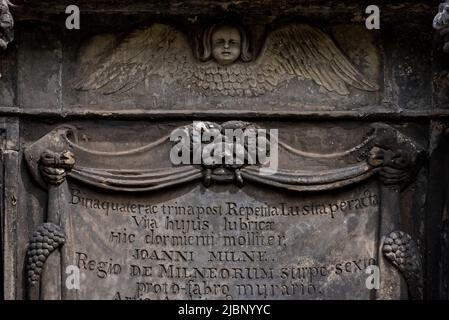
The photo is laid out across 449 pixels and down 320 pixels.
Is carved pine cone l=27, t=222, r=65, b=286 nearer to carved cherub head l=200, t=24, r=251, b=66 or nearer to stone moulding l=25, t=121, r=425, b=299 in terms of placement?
stone moulding l=25, t=121, r=425, b=299

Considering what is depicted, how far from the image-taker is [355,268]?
37.6 feet

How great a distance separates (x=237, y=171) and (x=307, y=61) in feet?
2.73

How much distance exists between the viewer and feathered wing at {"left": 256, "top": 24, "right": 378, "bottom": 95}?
38.3 ft

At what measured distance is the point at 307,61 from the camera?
11.7 m

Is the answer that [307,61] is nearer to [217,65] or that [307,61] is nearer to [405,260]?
[217,65]

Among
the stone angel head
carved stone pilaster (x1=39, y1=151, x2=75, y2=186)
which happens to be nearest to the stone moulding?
carved stone pilaster (x1=39, y1=151, x2=75, y2=186)

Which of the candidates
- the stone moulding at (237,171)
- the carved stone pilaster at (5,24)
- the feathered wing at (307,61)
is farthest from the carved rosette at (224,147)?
the carved stone pilaster at (5,24)

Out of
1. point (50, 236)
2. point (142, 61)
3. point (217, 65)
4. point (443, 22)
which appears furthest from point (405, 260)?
point (50, 236)

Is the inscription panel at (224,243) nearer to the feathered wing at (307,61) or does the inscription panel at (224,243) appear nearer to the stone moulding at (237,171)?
the stone moulding at (237,171)

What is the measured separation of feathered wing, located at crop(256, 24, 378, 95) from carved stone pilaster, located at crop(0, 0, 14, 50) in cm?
157

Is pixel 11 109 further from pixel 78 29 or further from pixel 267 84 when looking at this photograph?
pixel 267 84
